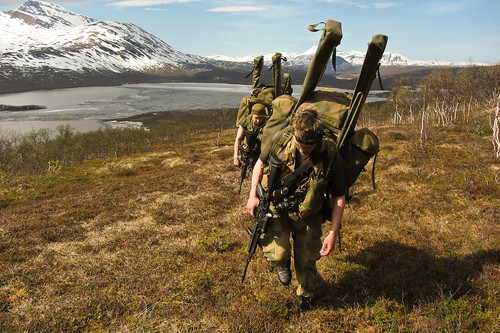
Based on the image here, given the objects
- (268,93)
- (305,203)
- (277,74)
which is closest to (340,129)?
(305,203)

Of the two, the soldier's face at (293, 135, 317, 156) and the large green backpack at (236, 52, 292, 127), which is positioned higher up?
the large green backpack at (236, 52, 292, 127)

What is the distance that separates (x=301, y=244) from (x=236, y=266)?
2.28 m

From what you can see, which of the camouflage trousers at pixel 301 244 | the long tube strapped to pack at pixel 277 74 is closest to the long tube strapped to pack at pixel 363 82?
the camouflage trousers at pixel 301 244

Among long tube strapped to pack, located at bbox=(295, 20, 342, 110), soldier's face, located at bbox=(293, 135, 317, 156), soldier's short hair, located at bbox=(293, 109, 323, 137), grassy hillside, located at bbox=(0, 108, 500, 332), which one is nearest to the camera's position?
soldier's short hair, located at bbox=(293, 109, 323, 137)

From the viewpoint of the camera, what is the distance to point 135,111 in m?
197

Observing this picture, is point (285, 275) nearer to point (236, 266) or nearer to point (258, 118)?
point (236, 266)

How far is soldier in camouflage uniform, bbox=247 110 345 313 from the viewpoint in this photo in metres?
3.87

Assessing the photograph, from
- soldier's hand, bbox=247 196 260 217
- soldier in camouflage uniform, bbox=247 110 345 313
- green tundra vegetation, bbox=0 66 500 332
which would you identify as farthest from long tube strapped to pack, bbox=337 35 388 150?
green tundra vegetation, bbox=0 66 500 332

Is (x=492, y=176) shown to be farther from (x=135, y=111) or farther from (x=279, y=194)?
(x=135, y=111)

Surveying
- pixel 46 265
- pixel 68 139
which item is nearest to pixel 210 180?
pixel 46 265

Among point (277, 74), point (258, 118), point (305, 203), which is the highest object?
point (277, 74)

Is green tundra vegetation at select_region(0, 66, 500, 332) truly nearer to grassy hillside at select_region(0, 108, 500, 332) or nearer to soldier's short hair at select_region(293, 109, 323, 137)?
grassy hillside at select_region(0, 108, 500, 332)

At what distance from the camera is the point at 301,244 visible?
467cm

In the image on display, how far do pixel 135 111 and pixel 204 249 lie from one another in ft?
685
